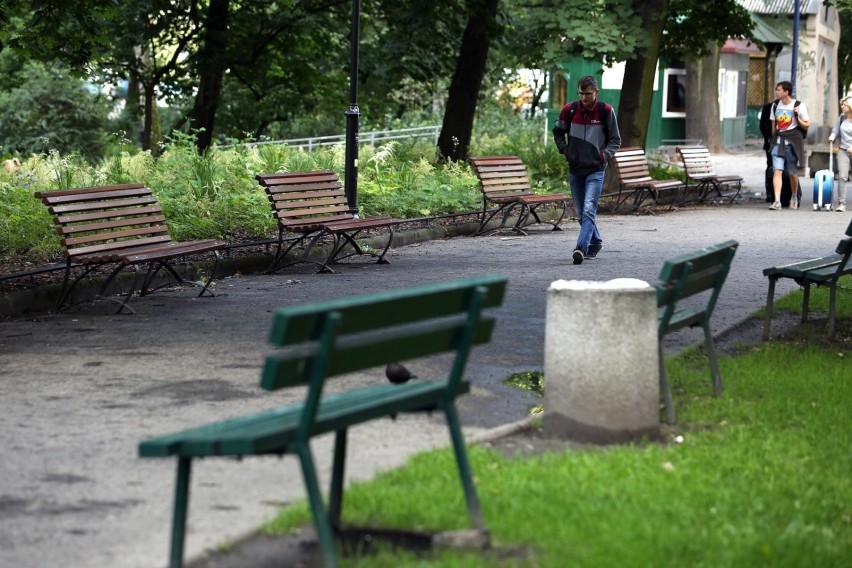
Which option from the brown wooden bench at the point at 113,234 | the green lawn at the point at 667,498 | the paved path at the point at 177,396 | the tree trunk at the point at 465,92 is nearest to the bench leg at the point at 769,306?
the paved path at the point at 177,396

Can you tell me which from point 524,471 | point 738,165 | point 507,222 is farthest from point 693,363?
point 738,165

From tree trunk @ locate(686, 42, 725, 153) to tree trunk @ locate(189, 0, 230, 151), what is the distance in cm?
2649

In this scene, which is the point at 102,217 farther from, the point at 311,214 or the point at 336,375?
the point at 336,375

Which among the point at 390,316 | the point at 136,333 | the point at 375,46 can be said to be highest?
the point at 375,46

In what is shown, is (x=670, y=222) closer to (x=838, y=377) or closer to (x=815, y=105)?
(x=838, y=377)

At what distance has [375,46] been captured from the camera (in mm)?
31953

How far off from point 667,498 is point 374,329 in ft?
5.50

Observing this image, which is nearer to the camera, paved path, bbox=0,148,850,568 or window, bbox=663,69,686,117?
paved path, bbox=0,148,850,568

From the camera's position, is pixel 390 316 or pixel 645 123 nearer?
pixel 390 316

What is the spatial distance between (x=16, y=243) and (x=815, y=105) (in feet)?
173

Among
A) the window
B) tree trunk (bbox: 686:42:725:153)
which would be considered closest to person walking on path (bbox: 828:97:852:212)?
tree trunk (bbox: 686:42:725:153)

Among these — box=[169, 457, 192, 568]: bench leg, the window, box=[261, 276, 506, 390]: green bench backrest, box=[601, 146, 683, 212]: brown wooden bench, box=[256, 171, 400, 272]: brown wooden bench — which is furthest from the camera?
the window

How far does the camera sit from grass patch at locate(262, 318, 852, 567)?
17.1ft

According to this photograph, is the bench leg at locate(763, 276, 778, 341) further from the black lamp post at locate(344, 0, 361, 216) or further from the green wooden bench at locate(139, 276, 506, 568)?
the black lamp post at locate(344, 0, 361, 216)
